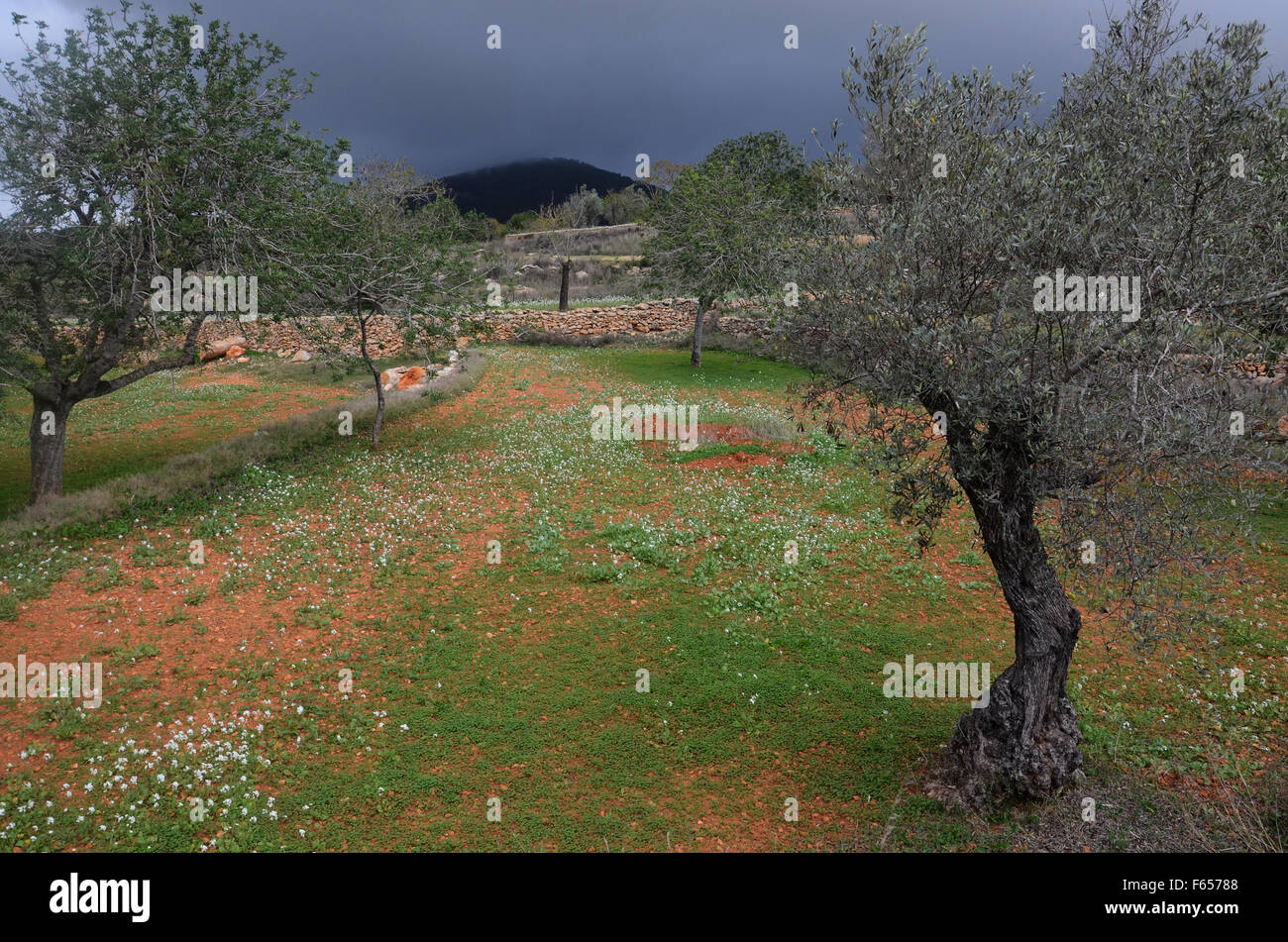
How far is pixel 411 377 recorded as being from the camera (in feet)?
108

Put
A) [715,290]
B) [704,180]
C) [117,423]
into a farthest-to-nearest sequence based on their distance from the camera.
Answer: [704,180] → [715,290] → [117,423]

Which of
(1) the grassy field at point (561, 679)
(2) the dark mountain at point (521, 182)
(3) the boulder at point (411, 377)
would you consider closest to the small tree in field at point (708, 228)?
(1) the grassy field at point (561, 679)

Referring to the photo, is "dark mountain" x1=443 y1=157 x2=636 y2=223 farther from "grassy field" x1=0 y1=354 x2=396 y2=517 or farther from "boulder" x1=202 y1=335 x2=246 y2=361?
"grassy field" x1=0 y1=354 x2=396 y2=517

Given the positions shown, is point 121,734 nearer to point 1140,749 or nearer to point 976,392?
point 976,392

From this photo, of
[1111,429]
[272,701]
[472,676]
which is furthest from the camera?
[472,676]

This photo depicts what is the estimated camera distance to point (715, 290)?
3044cm

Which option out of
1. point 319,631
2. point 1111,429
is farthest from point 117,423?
point 1111,429

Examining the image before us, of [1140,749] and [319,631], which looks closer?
[1140,749]

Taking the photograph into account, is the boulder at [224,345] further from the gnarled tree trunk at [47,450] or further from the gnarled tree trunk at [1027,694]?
the gnarled tree trunk at [1027,694]

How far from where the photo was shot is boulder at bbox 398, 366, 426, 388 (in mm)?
32219

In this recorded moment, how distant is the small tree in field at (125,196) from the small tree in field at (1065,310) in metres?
14.3

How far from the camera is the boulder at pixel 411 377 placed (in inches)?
1268

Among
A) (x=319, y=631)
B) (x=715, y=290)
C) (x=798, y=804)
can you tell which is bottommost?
(x=798, y=804)

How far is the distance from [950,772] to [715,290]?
24.7 m
